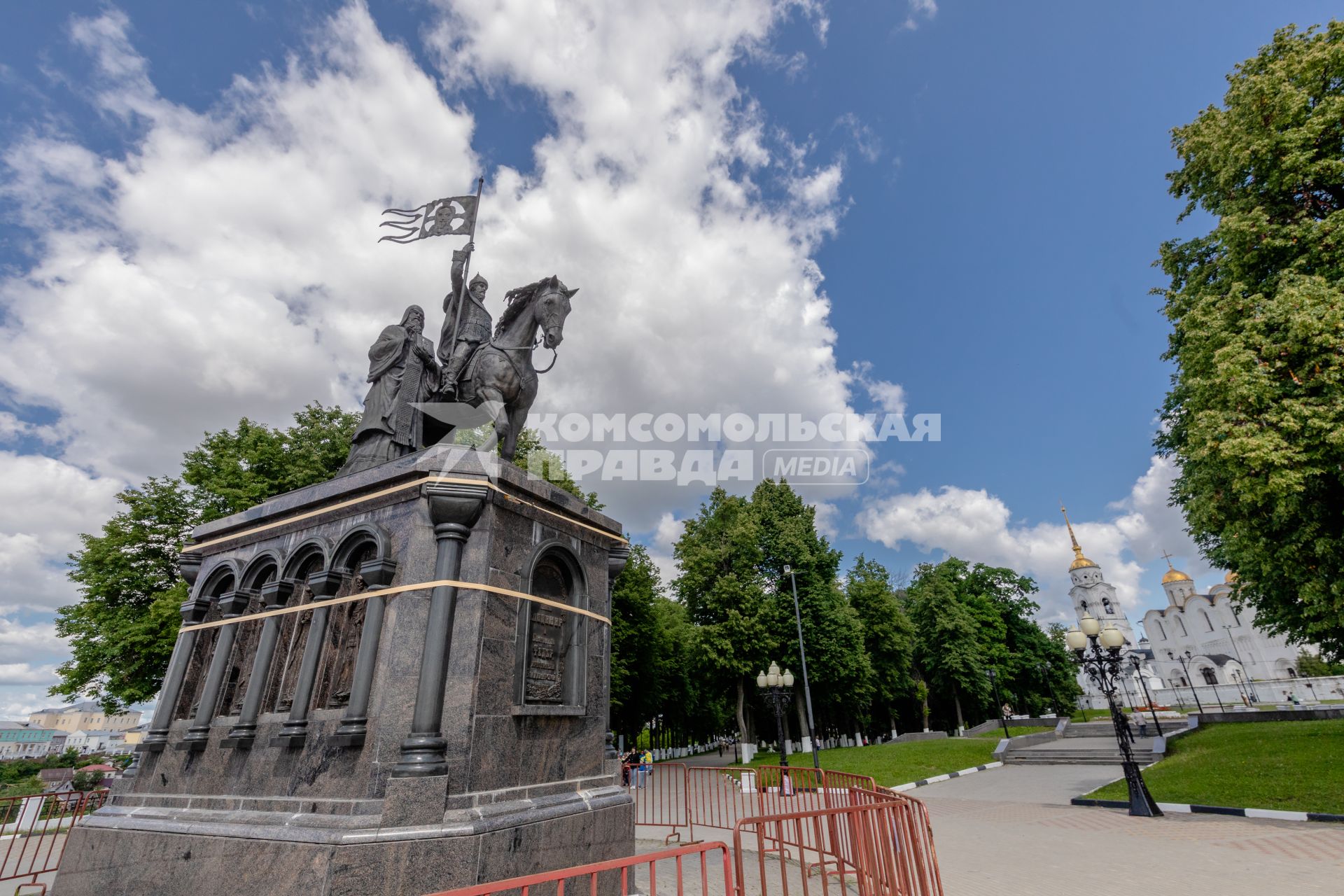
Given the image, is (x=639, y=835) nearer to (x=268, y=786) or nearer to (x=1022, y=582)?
(x=268, y=786)

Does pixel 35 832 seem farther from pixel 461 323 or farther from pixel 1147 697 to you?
pixel 1147 697

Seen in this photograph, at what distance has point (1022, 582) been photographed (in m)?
43.5

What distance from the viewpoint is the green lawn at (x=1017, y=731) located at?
101 ft

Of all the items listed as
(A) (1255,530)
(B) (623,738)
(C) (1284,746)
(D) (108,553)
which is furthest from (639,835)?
(B) (623,738)

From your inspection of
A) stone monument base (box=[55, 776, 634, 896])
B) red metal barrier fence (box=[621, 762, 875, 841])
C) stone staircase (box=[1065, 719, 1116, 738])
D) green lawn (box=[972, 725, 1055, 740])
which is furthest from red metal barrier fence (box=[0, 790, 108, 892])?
stone staircase (box=[1065, 719, 1116, 738])

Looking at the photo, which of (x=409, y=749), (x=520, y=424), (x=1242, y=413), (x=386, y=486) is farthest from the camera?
(x=1242, y=413)

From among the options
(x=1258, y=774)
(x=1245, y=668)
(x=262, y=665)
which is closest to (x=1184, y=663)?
(x=1245, y=668)

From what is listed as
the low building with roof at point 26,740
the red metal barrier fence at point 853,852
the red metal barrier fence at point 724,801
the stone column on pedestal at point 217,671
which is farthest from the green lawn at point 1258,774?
the low building with roof at point 26,740

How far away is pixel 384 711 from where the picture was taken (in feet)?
15.7

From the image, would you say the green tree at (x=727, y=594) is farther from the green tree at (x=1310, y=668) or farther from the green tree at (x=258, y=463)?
the green tree at (x=1310, y=668)

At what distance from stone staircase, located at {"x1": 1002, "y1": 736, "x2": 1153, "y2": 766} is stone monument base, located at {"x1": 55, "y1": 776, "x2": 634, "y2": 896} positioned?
21.5m

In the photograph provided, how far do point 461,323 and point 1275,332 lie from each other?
44.5ft

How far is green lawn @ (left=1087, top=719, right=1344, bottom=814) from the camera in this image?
33.7ft

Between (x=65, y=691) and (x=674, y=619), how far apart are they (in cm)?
2563
